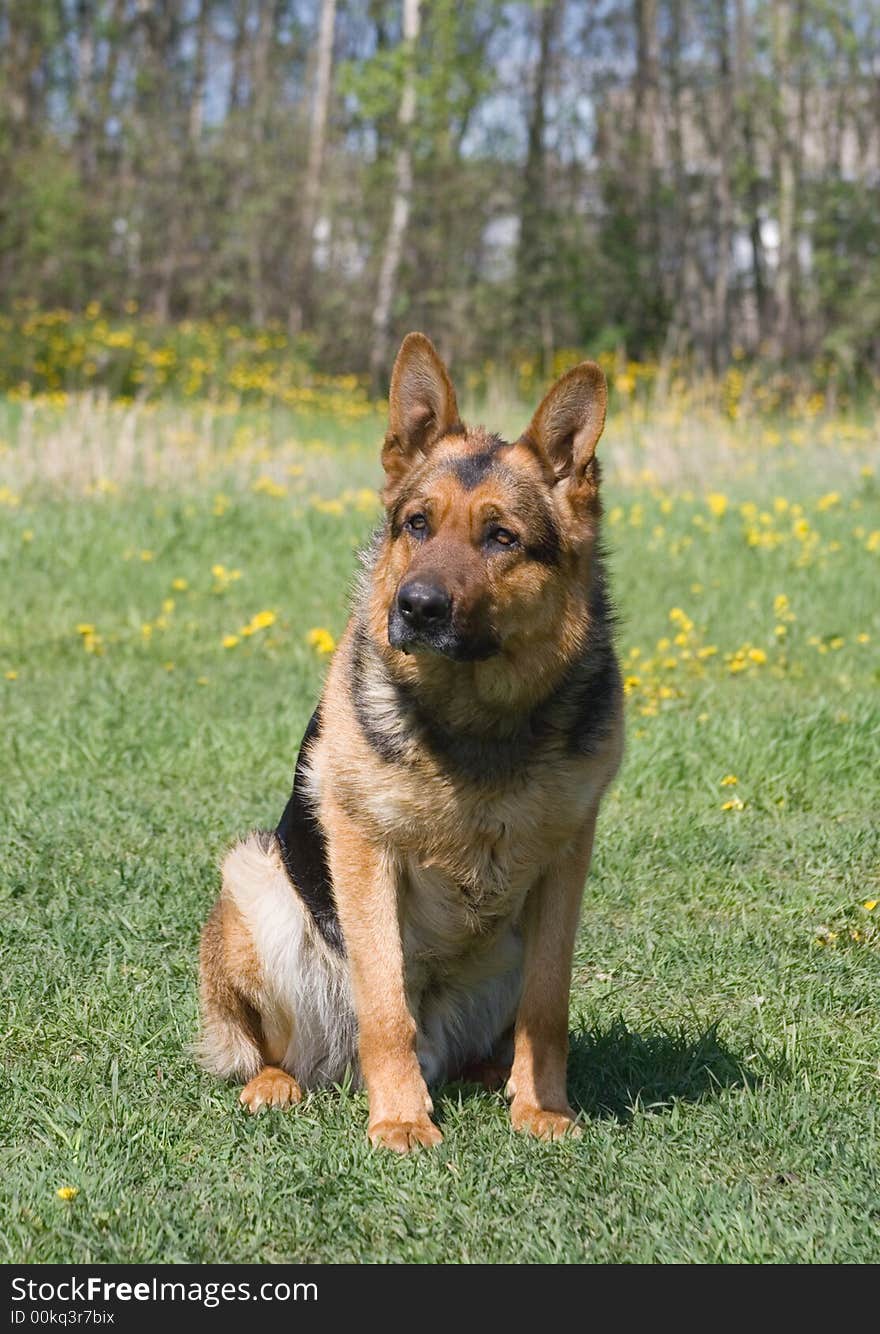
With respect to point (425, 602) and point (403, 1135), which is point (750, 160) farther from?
point (403, 1135)

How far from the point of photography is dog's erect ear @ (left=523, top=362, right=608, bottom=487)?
12.4ft

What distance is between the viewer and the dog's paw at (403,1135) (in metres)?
3.51

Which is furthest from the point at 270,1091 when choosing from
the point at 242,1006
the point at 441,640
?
the point at 441,640

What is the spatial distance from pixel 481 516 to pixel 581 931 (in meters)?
1.96

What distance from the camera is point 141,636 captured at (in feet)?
30.1

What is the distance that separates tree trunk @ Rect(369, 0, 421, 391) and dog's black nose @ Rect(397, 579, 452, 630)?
20.9m

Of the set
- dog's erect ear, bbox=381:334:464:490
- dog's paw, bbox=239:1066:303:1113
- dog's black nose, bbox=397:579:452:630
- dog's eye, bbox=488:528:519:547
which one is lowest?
dog's paw, bbox=239:1066:303:1113

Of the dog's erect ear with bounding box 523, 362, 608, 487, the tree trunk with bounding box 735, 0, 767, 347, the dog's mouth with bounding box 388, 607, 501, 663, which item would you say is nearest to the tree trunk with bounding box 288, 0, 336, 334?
the tree trunk with bounding box 735, 0, 767, 347

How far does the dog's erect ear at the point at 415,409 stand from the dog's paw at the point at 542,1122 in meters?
1.70

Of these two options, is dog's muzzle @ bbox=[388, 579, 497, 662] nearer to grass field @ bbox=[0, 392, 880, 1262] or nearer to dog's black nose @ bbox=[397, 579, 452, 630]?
dog's black nose @ bbox=[397, 579, 452, 630]

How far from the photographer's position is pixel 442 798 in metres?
3.59

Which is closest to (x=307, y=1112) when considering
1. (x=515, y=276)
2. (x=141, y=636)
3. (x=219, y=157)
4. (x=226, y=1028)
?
(x=226, y=1028)

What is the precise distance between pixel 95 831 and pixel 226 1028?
2.06 metres

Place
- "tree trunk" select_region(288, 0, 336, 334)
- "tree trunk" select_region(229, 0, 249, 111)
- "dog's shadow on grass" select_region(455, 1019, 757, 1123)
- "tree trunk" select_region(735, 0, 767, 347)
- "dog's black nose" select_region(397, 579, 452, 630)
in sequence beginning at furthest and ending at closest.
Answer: "tree trunk" select_region(229, 0, 249, 111), "tree trunk" select_region(288, 0, 336, 334), "tree trunk" select_region(735, 0, 767, 347), "dog's shadow on grass" select_region(455, 1019, 757, 1123), "dog's black nose" select_region(397, 579, 452, 630)
